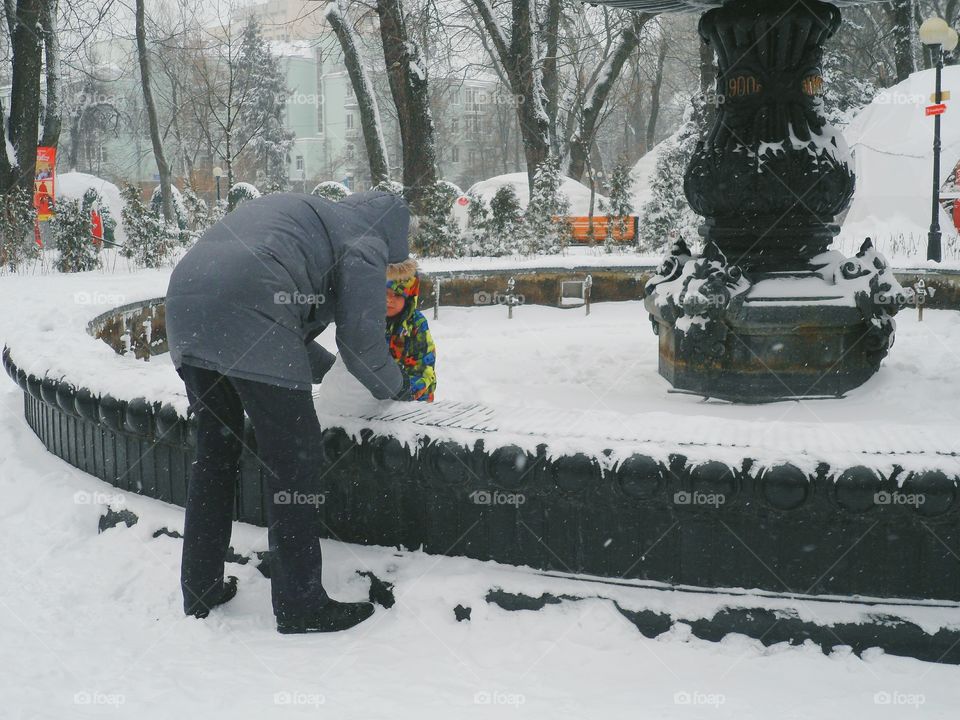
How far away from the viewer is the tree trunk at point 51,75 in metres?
17.5

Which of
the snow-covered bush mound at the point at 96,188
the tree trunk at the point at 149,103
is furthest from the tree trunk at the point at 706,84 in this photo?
the snow-covered bush mound at the point at 96,188

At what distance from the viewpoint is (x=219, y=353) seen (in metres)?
3.00

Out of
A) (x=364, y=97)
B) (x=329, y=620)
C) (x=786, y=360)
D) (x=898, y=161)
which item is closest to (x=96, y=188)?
(x=364, y=97)

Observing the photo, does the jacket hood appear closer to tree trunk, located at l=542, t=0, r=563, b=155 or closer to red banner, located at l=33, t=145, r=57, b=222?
red banner, located at l=33, t=145, r=57, b=222

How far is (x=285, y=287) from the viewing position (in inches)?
119

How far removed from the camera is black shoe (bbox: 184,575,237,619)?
3.29m

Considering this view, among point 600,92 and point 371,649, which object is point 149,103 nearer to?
point 600,92

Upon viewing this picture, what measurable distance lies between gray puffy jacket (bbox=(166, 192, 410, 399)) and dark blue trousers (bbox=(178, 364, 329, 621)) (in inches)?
4.2

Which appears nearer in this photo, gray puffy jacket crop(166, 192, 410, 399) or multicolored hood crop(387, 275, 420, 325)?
gray puffy jacket crop(166, 192, 410, 399)

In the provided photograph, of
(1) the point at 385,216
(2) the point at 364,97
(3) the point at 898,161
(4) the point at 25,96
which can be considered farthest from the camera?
(2) the point at 364,97

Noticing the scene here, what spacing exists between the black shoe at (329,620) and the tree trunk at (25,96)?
1441 cm

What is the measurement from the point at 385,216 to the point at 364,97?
1813 cm

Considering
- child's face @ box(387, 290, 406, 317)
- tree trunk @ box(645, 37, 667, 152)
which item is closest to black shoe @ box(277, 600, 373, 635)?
child's face @ box(387, 290, 406, 317)

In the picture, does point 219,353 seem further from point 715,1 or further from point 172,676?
point 715,1
